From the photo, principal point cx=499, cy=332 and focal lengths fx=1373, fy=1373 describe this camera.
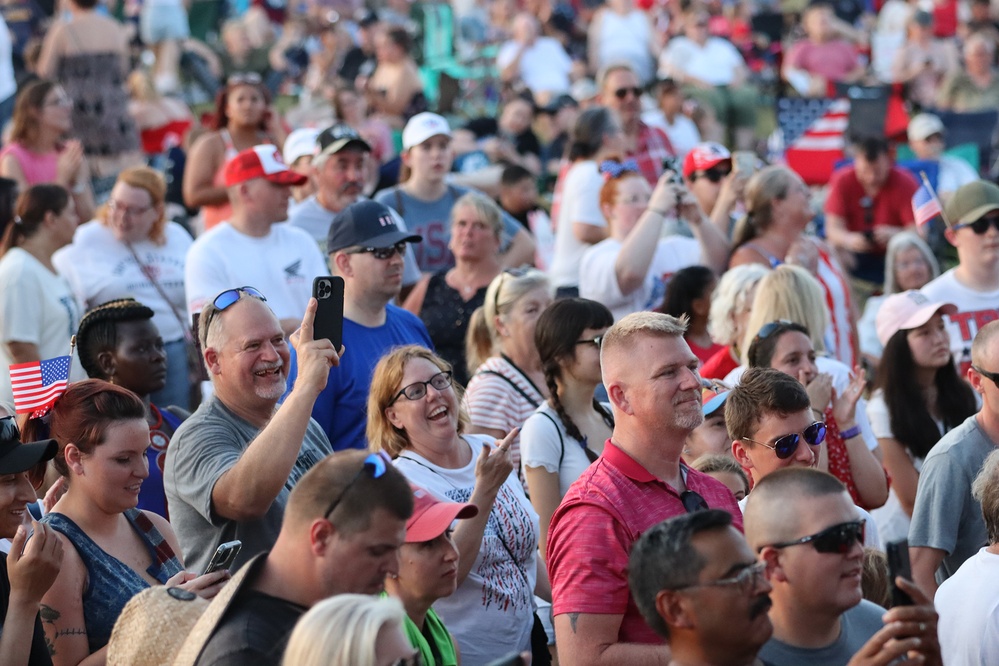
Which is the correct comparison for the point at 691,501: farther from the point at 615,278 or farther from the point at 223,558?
the point at 615,278

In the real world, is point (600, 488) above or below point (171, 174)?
above

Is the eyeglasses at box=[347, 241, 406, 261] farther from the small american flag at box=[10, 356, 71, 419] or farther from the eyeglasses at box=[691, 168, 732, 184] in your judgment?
the eyeglasses at box=[691, 168, 732, 184]

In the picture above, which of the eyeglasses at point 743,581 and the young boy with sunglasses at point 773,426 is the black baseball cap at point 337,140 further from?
the eyeglasses at point 743,581

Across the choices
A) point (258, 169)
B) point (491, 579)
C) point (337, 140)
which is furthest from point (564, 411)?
point (337, 140)

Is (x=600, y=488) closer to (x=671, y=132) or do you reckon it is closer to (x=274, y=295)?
(x=274, y=295)

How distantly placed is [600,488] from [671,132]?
901 cm

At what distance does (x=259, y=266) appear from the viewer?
21.8 ft

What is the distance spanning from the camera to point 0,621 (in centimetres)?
378

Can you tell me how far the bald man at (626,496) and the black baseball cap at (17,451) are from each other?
144 centimetres

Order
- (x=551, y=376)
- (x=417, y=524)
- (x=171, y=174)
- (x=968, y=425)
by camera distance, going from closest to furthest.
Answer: (x=417, y=524), (x=968, y=425), (x=551, y=376), (x=171, y=174)

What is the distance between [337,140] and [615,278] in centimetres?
180

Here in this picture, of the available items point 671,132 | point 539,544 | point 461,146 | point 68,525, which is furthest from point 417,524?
point 671,132

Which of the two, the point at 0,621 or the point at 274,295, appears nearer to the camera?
the point at 0,621

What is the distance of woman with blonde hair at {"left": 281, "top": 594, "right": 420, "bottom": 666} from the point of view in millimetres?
2676
